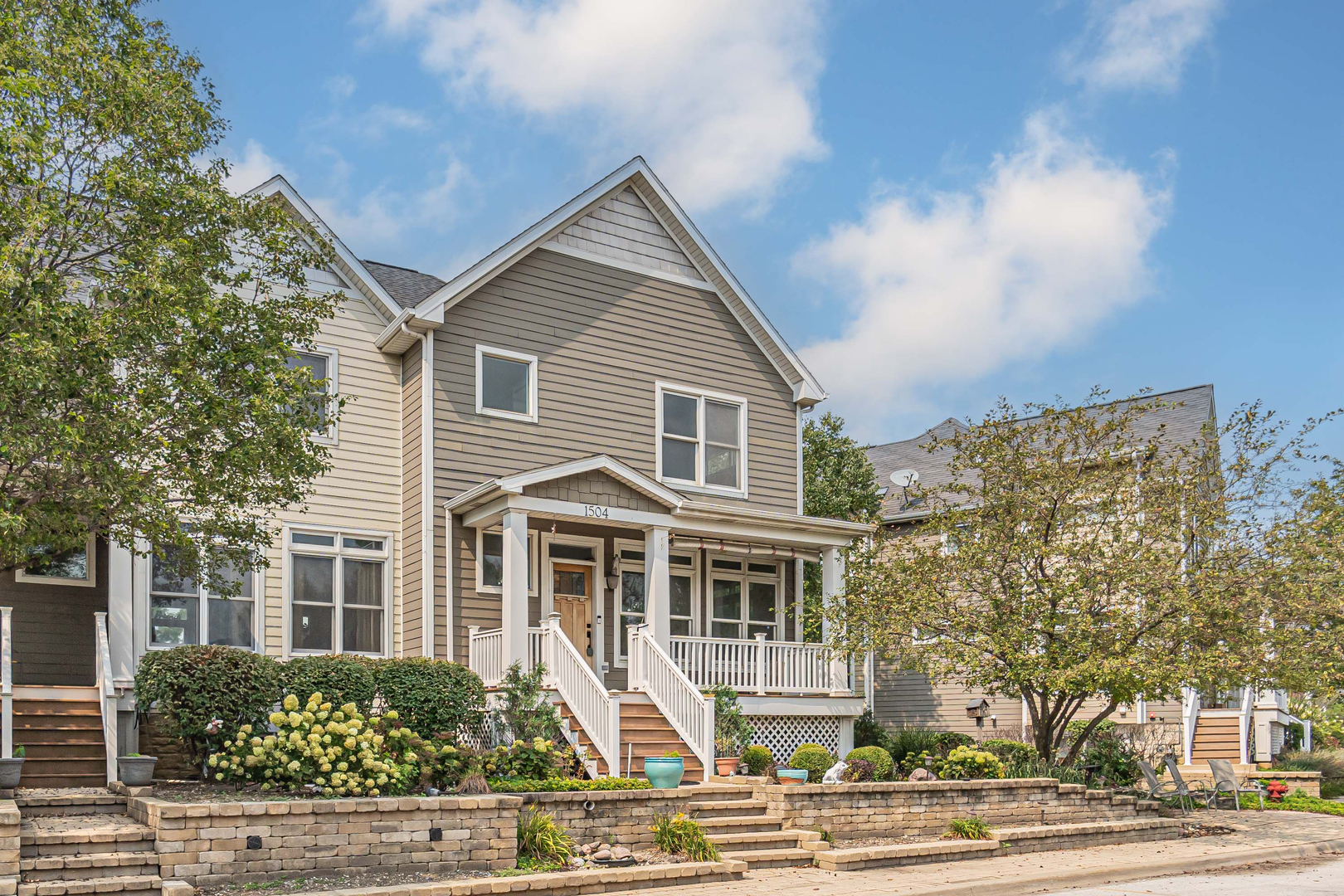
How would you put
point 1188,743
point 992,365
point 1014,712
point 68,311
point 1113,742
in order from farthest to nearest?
point 992,365 → point 1014,712 → point 1188,743 → point 1113,742 → point 68,311

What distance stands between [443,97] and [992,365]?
683 inches

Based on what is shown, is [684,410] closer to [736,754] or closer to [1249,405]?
[736,754]

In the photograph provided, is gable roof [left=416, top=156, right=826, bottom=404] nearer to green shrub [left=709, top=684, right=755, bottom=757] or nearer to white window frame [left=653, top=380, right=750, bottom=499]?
white window frame [left=653, top=380, right=750, bottom=499]

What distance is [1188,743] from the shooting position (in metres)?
22.2

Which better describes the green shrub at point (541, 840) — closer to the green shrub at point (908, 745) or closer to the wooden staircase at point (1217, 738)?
the green shrub at point (908, 745)

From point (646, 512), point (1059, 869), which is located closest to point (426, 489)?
point (646, 512)

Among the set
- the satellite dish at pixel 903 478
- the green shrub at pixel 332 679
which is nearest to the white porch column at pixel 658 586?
the green shrub at pixel 332 679

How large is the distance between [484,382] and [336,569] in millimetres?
3454

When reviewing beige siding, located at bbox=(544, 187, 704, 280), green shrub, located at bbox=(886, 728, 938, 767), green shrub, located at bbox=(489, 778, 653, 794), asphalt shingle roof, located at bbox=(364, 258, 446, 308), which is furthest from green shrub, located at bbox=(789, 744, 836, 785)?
asphalt shingle roof, located at bbox=(364, 258, 446, 308)

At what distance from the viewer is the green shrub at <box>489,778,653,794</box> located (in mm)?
12039

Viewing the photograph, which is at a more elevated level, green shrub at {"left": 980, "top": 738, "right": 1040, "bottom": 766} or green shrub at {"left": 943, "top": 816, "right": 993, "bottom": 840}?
green shrub at {"left": 980, "top": 738, "right": 1040, "bottom": 766}

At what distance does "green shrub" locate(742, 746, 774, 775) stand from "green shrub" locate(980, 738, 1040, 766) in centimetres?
328

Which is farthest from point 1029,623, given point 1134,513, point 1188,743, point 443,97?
point 443,97

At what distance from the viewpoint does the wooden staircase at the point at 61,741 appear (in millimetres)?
12008
